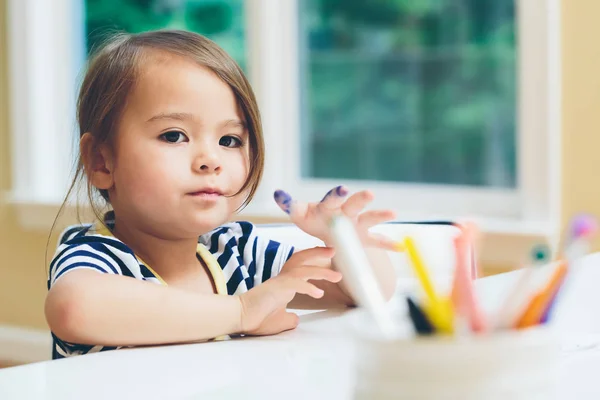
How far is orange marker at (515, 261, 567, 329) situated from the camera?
325 mm

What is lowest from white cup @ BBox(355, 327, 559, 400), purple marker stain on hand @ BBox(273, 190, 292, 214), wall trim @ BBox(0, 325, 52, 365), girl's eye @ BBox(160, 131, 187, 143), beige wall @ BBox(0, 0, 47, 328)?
wall trim @ BBox(0, 325, 52, 365)

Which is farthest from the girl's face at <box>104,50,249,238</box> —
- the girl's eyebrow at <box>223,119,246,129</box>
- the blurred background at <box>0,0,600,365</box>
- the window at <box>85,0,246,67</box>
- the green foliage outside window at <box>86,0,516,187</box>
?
the window at <box>85,0,246,67</box>

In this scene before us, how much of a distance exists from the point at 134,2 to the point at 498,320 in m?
2.57

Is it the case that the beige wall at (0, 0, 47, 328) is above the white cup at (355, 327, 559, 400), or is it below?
below

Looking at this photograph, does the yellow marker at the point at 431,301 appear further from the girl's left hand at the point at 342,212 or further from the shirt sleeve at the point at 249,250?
the shirt sleeve at the point at 249,250

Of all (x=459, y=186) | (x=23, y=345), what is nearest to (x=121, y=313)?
(x=459, y=186)

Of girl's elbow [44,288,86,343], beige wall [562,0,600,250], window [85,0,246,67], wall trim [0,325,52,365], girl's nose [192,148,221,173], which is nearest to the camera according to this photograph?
girl's elbow [44,288,86,343]

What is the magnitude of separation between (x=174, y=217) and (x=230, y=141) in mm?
95

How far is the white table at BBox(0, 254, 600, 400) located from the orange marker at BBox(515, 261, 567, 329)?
0.08 metres

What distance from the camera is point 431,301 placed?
317 mm

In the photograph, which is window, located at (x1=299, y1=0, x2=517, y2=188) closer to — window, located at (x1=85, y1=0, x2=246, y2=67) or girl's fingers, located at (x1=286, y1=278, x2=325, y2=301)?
window, located at (x1=85, y1=0, x2=246, y2=67)

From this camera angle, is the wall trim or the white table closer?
the white table

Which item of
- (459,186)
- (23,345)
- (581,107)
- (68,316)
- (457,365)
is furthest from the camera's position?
(23,345)

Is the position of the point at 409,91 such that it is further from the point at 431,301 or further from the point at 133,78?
the point at 431,301
